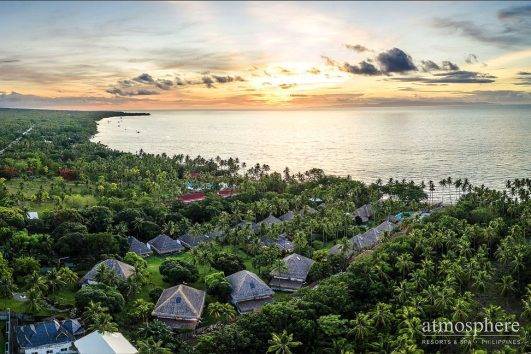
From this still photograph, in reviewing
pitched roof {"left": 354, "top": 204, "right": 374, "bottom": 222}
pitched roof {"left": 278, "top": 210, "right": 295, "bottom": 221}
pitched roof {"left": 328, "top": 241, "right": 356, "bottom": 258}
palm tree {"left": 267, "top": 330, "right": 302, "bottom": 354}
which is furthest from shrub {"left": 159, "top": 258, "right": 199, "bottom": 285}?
pitched roof {"left": 354, "top": 204, "right": 374, "bottom": 222}

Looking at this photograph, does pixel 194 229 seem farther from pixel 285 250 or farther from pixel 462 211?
pixel 462 211

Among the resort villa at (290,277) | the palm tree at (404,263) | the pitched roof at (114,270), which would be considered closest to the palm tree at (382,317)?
the palm tree at (404,263)

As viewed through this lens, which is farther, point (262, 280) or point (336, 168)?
point (336, 168)

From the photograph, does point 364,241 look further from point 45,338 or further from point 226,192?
point 45,338

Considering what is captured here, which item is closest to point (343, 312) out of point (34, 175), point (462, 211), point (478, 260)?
point (478, 260)

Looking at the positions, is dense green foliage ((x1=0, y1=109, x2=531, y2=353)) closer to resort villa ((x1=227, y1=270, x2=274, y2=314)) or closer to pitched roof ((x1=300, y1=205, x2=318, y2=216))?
pitched roof ((x1=300, y1=205, x2=318, y2=216))

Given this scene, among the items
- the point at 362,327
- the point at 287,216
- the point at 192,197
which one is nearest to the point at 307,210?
the point at 287,216
